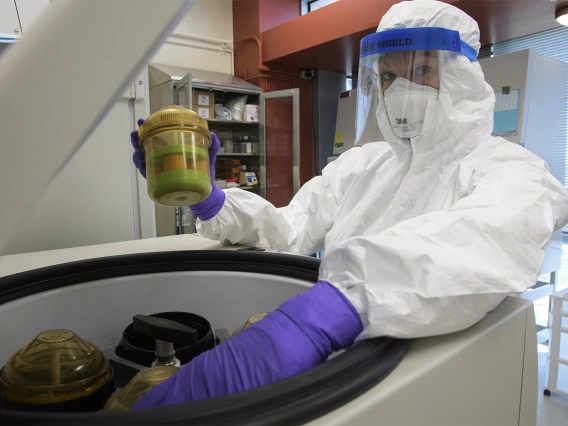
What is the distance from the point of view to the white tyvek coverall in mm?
482

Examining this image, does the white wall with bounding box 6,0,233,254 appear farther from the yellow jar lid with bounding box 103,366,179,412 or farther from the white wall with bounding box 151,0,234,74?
the white wall with bounding box 151,0,234,74

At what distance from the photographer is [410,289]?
0.48m

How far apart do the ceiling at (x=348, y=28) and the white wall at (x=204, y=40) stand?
1.78ft

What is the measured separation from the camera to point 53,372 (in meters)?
0.57

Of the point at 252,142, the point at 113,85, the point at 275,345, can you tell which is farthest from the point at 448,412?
the point at 252,142

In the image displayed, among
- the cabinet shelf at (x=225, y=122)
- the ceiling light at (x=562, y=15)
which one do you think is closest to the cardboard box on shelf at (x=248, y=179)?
the cabinet shelf at (x=225, y=122)

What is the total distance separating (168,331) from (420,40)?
865 millimetres

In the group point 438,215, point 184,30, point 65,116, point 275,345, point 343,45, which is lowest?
point 275,345

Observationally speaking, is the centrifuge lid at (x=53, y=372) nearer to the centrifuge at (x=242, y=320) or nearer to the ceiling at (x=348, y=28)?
the centrifuge at (x=242, y=320)

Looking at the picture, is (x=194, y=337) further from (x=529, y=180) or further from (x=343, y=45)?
(x=343, y=45)

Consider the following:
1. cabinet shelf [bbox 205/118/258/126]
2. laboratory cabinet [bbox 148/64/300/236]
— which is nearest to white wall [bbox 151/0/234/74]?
laboratory cabinet [bbox 148/64/300/236]

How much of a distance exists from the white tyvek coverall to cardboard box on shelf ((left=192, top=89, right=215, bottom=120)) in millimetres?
2410

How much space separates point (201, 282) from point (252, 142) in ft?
10.6

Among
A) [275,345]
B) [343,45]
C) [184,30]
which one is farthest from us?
[184,30]
